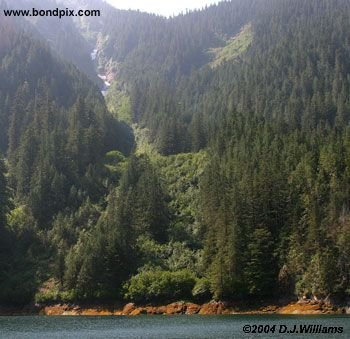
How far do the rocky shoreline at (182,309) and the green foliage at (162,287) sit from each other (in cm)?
161

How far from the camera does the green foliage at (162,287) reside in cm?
11231

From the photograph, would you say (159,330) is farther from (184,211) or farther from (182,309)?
(184,211)

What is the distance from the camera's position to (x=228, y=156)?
465 feet

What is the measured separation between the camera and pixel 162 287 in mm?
112938

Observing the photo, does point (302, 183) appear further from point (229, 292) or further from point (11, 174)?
point (11, 174)

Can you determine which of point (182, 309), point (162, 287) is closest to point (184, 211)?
point (162, 287)

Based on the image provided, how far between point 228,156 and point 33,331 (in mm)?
75262

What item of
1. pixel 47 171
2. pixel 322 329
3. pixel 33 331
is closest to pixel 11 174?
pixel 47 171

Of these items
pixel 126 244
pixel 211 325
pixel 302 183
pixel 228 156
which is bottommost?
pixel 211 325

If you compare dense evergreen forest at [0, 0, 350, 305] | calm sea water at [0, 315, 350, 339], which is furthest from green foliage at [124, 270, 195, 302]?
calm sea water at [0, 315, 350, 339]

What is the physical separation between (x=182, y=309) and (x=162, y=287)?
598cm

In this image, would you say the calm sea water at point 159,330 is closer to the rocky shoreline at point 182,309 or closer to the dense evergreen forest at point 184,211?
the rocky shoreline at point 182,309

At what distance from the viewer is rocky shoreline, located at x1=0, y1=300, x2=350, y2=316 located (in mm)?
98062

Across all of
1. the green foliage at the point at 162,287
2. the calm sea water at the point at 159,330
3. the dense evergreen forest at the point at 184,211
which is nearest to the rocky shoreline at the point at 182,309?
the green foliage at the point at 162,287
